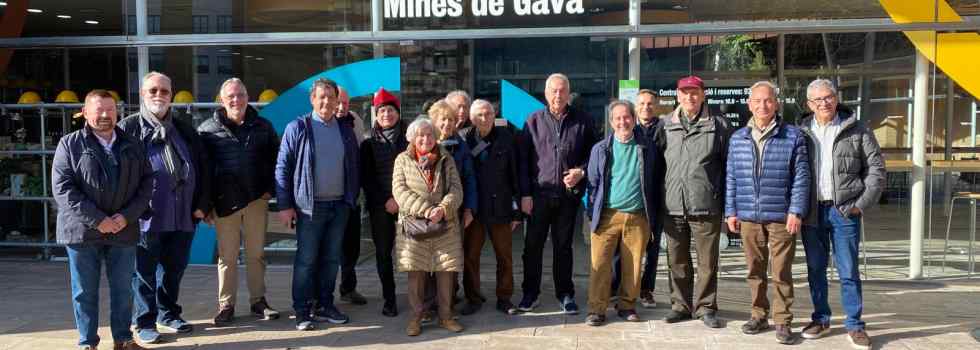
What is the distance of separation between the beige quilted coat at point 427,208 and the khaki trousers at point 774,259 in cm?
183

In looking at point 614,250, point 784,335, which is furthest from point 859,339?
point 614,250

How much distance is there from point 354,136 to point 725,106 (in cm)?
332

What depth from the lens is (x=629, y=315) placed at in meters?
5.46

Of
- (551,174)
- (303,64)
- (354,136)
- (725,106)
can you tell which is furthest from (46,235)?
(725,106)

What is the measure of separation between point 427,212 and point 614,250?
52.8 inches

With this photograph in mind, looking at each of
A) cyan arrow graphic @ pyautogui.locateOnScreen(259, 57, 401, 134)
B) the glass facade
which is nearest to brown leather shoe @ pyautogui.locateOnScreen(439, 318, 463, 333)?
the glass facade

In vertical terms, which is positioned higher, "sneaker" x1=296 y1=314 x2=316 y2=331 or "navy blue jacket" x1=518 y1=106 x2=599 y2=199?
"navy blue jacket" x1=518 y1=106 x2=599 y2=199

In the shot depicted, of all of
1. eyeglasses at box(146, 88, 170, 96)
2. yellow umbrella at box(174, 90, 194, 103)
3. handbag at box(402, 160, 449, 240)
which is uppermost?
yellow umbrella at box(174, 90, 194, 103)

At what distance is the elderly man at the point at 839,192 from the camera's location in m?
4.83

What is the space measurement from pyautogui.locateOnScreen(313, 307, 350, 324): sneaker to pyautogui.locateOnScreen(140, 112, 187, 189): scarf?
1.26 meters

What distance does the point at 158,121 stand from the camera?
16.2 ft

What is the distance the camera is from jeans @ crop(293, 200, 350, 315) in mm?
5188

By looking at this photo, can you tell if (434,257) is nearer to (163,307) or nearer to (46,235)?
(163,307)

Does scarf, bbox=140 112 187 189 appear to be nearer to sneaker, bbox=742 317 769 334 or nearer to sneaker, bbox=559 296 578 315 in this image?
sneaker, bbox=559 296 578 315
